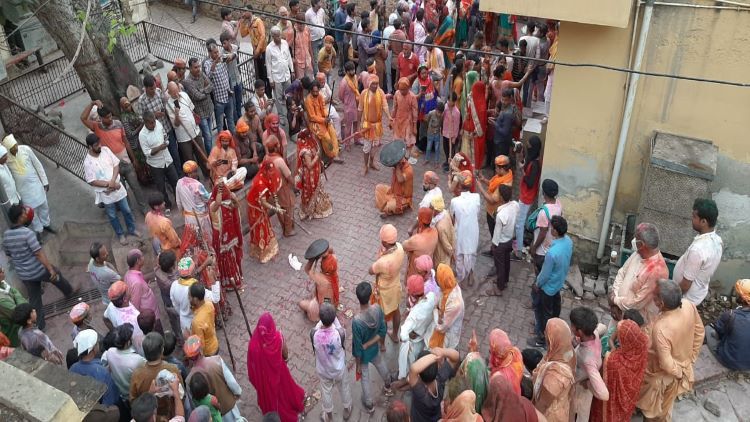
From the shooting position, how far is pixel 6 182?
842 cm

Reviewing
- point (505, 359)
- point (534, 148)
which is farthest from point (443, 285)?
point (534, 148)

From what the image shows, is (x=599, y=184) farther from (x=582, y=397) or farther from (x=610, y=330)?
(x=582, y=397)

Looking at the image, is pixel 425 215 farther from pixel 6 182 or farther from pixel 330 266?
pixel 6 182

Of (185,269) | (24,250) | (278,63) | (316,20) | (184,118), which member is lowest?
(24,250)

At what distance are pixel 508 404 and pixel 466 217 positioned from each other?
3184 millimetres

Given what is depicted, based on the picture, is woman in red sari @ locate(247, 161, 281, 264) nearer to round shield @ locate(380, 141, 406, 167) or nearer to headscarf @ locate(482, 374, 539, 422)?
round shield @ locate(380, 141, 406, 167)

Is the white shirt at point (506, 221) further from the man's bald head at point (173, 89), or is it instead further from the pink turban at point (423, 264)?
the man's bald head at point (173, 89)

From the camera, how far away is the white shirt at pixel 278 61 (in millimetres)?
11594

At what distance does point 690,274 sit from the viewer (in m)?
6.71

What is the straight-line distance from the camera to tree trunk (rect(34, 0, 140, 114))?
10500mm

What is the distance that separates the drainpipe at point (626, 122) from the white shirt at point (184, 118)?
6.27m

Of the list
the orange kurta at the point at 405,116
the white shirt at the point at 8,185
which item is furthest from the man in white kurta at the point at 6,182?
the orange kurta at the point at 405,116

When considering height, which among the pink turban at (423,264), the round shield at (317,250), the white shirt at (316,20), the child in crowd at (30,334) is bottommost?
the child in crowd at (30,334)

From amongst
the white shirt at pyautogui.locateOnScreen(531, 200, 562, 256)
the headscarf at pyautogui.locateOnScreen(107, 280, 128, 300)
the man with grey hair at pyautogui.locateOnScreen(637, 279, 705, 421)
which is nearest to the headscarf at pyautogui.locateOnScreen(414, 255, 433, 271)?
the white shirt at pyautogui.locateOnScreen(531, 200, 562, 256)
